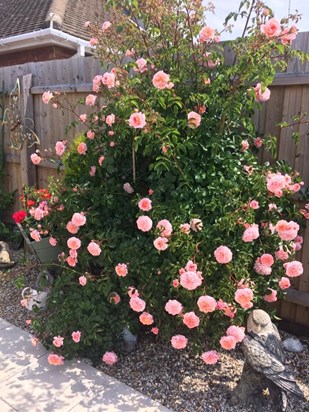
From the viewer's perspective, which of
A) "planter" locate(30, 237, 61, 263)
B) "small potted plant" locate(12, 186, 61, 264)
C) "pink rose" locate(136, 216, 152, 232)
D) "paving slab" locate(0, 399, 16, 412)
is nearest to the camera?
"paving slab" locate(0, 399, 16, 412)

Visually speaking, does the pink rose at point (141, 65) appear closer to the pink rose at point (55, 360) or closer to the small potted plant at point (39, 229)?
the small potted plant at point (39, 229)

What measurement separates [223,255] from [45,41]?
21.9ft

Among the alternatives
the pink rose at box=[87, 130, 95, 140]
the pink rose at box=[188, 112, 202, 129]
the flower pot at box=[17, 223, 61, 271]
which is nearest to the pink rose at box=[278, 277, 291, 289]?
the pink rose at box=[188, 112, 202, 129]

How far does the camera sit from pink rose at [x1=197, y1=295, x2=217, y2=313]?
1.91 m

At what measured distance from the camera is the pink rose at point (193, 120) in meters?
2.18

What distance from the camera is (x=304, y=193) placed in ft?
8.14

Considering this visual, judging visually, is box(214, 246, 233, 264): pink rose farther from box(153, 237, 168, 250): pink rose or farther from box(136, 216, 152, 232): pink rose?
box(136, 216, 152, 232): pink rose

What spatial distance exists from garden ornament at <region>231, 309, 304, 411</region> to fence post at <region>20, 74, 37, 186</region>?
3.16 m

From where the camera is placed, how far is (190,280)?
6.25 feet

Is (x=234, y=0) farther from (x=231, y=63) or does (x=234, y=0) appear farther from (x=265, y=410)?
A: (x=265, y=410)

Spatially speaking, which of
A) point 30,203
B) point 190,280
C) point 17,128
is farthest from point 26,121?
point 190,280

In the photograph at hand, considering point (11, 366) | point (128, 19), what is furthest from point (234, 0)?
point (11, 366)

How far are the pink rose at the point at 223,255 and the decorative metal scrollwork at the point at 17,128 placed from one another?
9.24 feet

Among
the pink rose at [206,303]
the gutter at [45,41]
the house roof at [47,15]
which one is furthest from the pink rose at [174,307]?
the house roof at [47,15]
